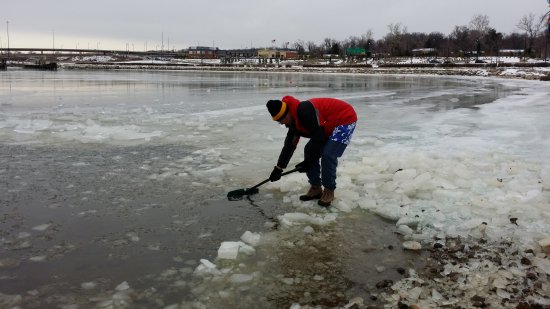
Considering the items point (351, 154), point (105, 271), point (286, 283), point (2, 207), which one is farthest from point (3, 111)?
point (286, 283)

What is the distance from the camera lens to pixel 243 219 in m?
4.70

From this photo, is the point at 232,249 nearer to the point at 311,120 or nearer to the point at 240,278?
the point at 240,278

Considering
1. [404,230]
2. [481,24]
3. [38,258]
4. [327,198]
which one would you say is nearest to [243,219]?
[327,198]

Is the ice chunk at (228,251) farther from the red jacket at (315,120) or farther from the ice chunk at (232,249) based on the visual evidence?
the red jacket at (315,120)

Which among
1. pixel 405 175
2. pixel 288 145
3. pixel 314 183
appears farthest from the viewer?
pixel 405 175


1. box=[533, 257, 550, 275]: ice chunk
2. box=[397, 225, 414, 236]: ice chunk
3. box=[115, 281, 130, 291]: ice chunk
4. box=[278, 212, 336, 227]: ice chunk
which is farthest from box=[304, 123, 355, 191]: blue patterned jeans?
box=[115, 281, 130, 291]: ice chunk

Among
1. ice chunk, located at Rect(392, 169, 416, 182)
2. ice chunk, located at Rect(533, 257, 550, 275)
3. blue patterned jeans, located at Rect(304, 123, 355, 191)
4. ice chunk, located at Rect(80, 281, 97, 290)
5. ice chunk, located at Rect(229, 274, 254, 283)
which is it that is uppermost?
blue patterned jeans, located at Rect(304, 123, 355, 191)

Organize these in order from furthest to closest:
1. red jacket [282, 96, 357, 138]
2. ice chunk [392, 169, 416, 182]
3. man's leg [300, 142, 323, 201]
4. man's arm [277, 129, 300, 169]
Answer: ice chunk [392, 169, 416, 182] → man's leg [300, 142, 323, 201] → man's arm [277, 129, 300, 169] → red jacket [282, 96, 357, 138]

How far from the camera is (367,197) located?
5.28 meters

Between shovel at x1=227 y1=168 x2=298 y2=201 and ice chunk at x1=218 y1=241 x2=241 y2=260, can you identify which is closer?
ice chunk at x1=218 y1=241 x2=241 y2=260

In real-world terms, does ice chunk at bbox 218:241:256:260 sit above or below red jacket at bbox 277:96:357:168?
below

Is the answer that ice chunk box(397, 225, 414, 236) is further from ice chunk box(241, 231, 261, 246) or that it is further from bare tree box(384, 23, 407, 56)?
bare tree box(384, 23, 407, 56)

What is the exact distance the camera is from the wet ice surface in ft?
10.8

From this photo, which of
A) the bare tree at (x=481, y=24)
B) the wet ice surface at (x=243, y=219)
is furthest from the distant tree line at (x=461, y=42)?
the wet ice surface at (x=243, y=219)
